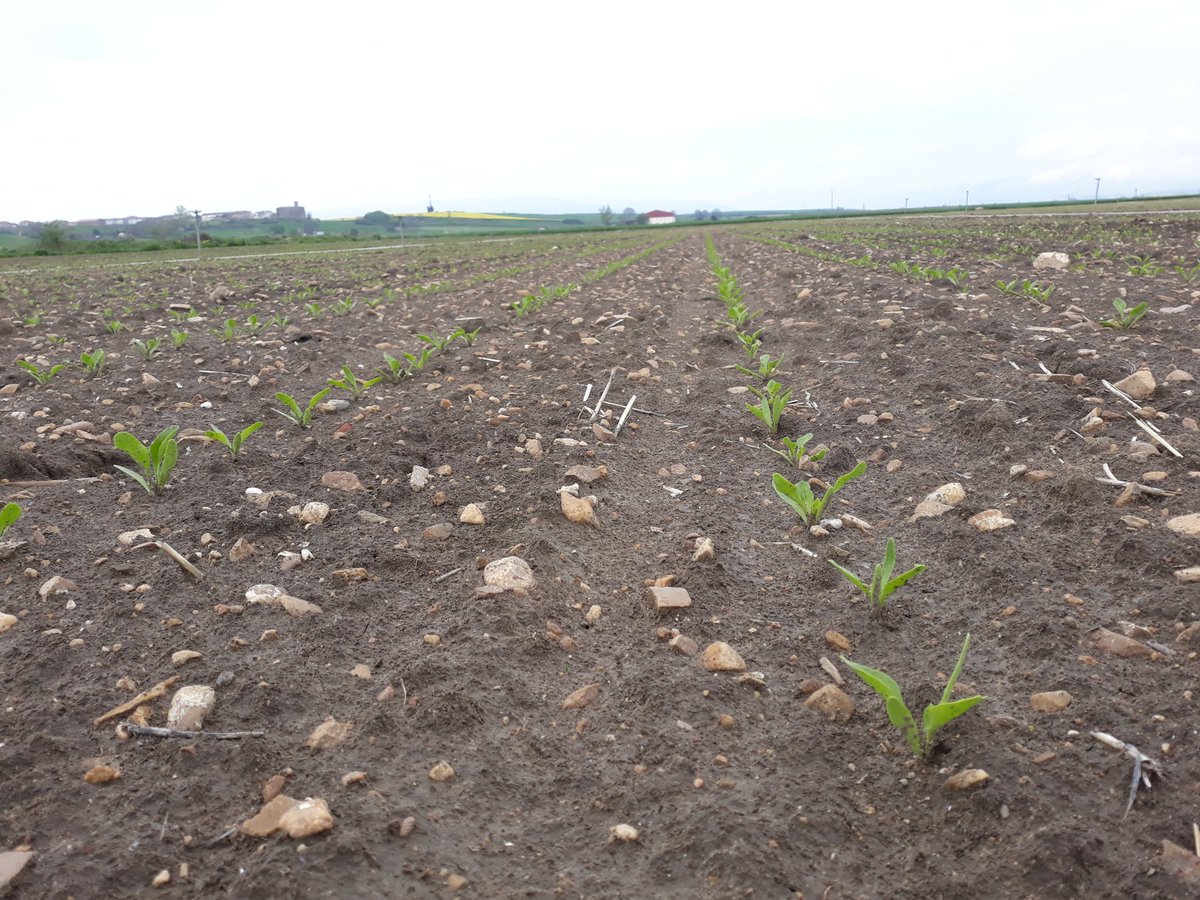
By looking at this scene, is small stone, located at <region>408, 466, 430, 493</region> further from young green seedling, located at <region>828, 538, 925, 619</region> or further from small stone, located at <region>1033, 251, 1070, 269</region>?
small stone, located at <region>1033, 251, 1070, 269</region>

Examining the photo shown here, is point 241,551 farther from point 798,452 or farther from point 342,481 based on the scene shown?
point 798,452

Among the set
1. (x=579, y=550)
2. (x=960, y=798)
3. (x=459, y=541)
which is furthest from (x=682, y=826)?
(x=459, y=541)

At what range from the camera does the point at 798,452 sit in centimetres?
374

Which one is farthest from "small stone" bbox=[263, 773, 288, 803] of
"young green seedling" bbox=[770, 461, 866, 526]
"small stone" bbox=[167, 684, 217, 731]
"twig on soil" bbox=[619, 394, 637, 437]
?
"twig on soil" bbox=[619, 394, 637, 437]

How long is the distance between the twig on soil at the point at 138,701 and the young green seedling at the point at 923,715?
1.83 m

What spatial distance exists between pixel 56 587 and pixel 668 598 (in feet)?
6.89

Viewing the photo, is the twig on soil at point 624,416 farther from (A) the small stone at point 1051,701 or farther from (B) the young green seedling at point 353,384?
(A) the small stone at point 1051,701

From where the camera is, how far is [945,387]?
4.66 metres

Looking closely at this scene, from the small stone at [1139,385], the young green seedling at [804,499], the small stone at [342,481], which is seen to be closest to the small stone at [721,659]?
the young green seedling at [804,499]

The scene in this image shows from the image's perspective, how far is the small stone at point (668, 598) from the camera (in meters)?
2.59

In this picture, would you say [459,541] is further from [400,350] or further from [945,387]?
[400,350]

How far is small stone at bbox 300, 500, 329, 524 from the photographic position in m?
3.23

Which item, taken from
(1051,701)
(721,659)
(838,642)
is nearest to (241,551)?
(721,659)

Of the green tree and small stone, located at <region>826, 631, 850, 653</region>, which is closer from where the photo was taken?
small stone, located at <region>826, 631, 850, 653</region>
